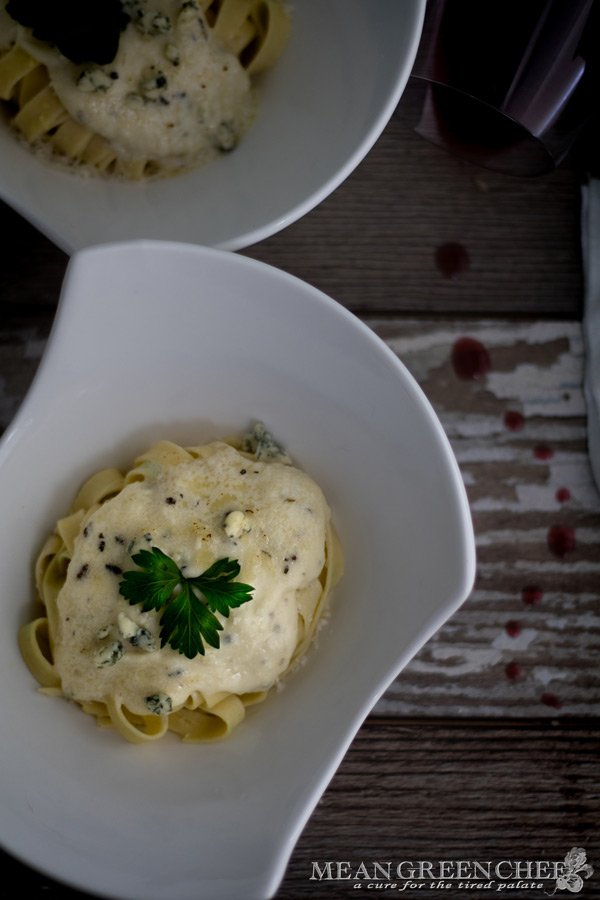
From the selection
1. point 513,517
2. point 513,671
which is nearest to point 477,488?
point 513,517

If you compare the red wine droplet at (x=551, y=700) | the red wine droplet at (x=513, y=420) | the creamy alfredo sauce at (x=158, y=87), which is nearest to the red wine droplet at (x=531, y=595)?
the red wine droplet at (x=551, y=700)

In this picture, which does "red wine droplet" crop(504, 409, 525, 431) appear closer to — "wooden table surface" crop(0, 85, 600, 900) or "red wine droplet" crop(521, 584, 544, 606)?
"wooden table surface" crop(0, 85, 600, 900)

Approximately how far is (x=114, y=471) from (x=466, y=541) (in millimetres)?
478

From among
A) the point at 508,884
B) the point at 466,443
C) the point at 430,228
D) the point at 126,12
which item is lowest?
the point at 508,884

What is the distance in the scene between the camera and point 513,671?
1.32 meters

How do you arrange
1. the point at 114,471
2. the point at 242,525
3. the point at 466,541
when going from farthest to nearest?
the point at 114,471, the point at 242,525, the point at 466,541

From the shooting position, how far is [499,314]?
4.58 feet

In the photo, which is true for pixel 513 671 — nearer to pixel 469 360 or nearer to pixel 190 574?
pixel 469 360

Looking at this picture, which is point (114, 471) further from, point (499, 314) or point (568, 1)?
point (568, 1)

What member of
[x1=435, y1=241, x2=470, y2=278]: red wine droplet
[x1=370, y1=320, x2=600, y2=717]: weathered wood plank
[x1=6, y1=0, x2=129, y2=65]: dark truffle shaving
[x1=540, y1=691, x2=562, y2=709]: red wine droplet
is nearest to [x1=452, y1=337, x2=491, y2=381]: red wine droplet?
[x1=370, y1=320, x2=600, y2=717]: weathered wood plank

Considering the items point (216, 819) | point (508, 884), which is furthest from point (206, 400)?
point (508, 884)

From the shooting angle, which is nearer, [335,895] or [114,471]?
[114,471]

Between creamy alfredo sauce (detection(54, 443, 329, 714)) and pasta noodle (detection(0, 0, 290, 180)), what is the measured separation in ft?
1.54

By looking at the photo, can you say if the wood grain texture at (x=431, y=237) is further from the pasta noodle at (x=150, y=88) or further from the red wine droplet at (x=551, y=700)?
the red wine droplet at (x=551, y=700)
